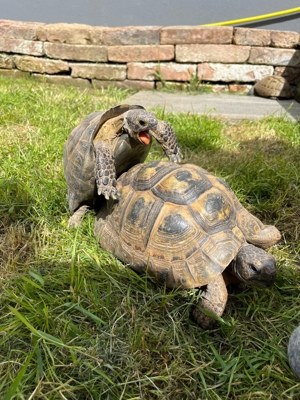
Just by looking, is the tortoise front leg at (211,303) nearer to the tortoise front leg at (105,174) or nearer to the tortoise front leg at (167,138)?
Result: the tortoise front leg at (105,174)

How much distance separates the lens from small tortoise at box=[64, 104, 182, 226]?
2.23 m

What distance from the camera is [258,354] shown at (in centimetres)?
171

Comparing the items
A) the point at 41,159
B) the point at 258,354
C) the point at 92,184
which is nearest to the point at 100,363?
the point at 258,354

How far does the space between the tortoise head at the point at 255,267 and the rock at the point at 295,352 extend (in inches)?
10.8

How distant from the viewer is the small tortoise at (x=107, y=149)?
2232mm

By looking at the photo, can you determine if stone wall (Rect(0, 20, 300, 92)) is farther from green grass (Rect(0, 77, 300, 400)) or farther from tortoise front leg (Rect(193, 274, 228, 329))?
tortoise front leg (Rect(193, 274, 228, 329))

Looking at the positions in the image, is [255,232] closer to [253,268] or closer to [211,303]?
[253,268]

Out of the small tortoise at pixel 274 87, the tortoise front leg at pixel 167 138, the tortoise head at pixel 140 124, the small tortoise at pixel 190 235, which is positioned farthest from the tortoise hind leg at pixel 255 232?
the small tortoise at pixel 274 87

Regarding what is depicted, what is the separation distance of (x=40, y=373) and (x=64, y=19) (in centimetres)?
605

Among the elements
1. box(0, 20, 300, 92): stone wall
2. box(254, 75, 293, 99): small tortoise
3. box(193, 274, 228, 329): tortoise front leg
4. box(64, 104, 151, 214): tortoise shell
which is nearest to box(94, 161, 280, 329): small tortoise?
box(193, 274, 228, 329): tortoise front leg

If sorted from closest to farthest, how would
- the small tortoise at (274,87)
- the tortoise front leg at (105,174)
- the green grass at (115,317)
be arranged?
1. the green grass at (115,317)
2. the tortoise front leg at (105,174)
3. the small tortoise at (274,87)

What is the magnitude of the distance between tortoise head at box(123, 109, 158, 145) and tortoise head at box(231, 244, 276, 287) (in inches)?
37.2

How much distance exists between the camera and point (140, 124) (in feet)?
7.36

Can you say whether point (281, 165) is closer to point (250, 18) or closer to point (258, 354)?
point (258, 354)
